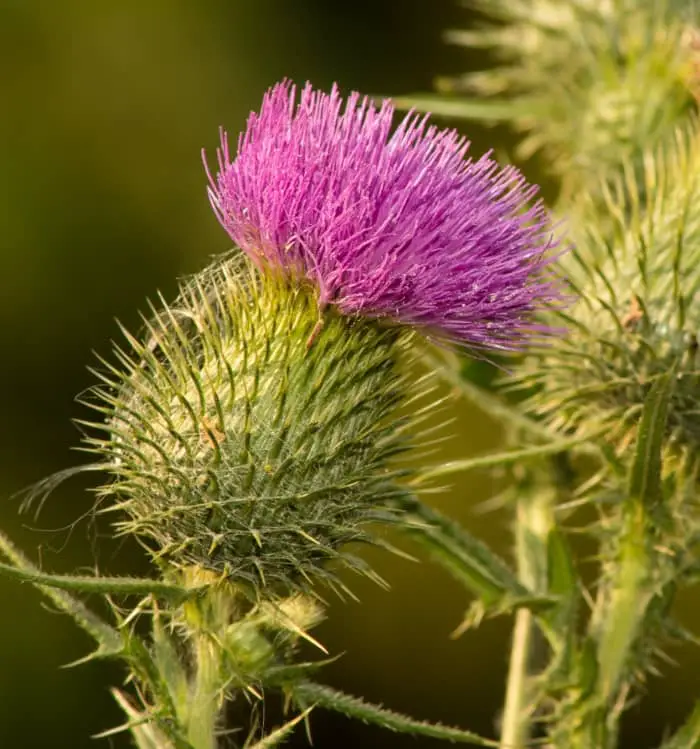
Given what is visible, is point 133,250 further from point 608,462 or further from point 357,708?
point 357,708

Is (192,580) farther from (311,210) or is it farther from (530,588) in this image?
(530,588)

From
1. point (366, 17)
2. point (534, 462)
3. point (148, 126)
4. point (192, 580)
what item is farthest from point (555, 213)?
Result: point (366, 17)

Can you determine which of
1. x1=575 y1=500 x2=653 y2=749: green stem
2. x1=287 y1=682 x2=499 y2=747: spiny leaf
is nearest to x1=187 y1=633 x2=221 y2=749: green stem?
x1=287 y1=682 x2=499 y2=747: spiny leaf

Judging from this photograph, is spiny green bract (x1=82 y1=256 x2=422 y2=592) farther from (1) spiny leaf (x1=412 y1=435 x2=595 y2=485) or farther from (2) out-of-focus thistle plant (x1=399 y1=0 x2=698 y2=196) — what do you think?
(2) out-of-focus thistle plant (x1=399 y1=0 x2=698 y2=196)

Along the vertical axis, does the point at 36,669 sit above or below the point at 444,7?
below

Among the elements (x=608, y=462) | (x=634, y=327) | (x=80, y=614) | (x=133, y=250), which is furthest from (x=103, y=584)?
(x=133, y=250)

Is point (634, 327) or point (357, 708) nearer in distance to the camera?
point (357, 708)

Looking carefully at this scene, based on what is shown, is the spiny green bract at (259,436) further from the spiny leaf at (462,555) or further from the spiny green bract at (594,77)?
the spiny green bract at (594,77)
